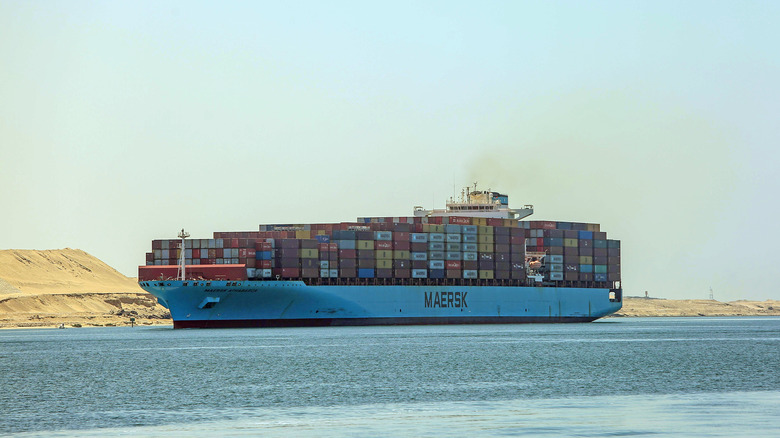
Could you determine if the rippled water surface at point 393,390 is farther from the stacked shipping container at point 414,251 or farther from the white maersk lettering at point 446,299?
the white maersk lettering at point 446,299

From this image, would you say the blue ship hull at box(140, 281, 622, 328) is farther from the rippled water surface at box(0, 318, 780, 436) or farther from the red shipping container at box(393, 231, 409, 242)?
the rippled water surface at box(0, 318, 780, 436)

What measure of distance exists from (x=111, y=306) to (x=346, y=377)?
13928 cm

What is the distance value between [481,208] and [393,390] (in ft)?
299

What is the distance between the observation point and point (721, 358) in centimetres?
5750

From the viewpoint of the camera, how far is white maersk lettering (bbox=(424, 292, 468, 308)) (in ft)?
358

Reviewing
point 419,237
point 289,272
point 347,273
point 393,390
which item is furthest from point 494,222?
point 393,390

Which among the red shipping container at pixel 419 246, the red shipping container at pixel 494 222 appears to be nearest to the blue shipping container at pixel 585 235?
the red shipping container at pixel 494 222

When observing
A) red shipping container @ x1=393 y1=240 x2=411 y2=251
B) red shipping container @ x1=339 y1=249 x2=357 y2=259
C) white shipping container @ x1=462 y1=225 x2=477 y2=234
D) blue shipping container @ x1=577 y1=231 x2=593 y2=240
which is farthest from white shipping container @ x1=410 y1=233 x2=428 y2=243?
blue shipping container @ x1=577 y1=231 x2=593 y2=240

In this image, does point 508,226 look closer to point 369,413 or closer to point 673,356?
point 673,356

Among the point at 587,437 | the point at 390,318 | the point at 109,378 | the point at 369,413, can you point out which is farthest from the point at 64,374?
the point at 390,318

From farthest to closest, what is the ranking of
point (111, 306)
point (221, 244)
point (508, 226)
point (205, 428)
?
1. point (111, 306)
2. point (508, 226)
3. point (221, 244)
4. point (205, 428)

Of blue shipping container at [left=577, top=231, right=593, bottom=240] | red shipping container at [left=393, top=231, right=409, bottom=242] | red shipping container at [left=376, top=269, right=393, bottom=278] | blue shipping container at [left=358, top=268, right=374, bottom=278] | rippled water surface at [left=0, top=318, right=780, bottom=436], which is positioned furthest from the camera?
blue shipping container at [left=577, top=231, right=593, bottom=240]

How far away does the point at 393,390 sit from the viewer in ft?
133

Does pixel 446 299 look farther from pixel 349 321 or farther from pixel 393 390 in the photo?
pixel 393 390
